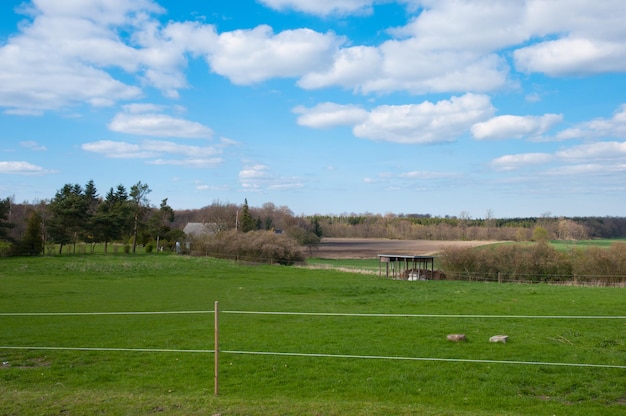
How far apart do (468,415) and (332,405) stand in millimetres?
1766

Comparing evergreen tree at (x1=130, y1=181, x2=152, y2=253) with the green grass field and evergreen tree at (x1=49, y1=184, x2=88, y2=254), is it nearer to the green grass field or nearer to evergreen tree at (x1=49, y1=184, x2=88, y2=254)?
evergreen tree at (x1=49, y1=184, x2=88, y2=254)

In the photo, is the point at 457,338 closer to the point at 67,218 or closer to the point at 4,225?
the point at 4,225

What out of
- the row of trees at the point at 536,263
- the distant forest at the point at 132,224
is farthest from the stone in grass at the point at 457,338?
the distant forest at the point at 132,224

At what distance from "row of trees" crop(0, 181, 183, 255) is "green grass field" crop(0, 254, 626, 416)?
3965 centimetres

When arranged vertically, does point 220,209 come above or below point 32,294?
above

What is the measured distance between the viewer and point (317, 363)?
32.8 ft

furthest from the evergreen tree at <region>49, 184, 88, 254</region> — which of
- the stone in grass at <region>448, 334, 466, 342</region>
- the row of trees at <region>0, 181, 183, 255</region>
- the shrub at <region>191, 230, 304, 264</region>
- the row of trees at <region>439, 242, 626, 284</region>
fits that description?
the stone in grass at <region>448, 334, 466, 342</region>

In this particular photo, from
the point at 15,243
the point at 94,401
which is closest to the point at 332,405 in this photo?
the point at 94,401

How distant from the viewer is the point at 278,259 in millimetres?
56750

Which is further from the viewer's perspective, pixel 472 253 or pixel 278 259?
pixel 278 259

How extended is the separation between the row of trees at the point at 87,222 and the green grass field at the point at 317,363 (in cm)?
3965

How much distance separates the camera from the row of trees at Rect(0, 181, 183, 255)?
5541 centimetres

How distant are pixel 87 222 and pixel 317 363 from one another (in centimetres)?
5746

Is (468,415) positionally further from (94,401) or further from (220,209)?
(220,209)
